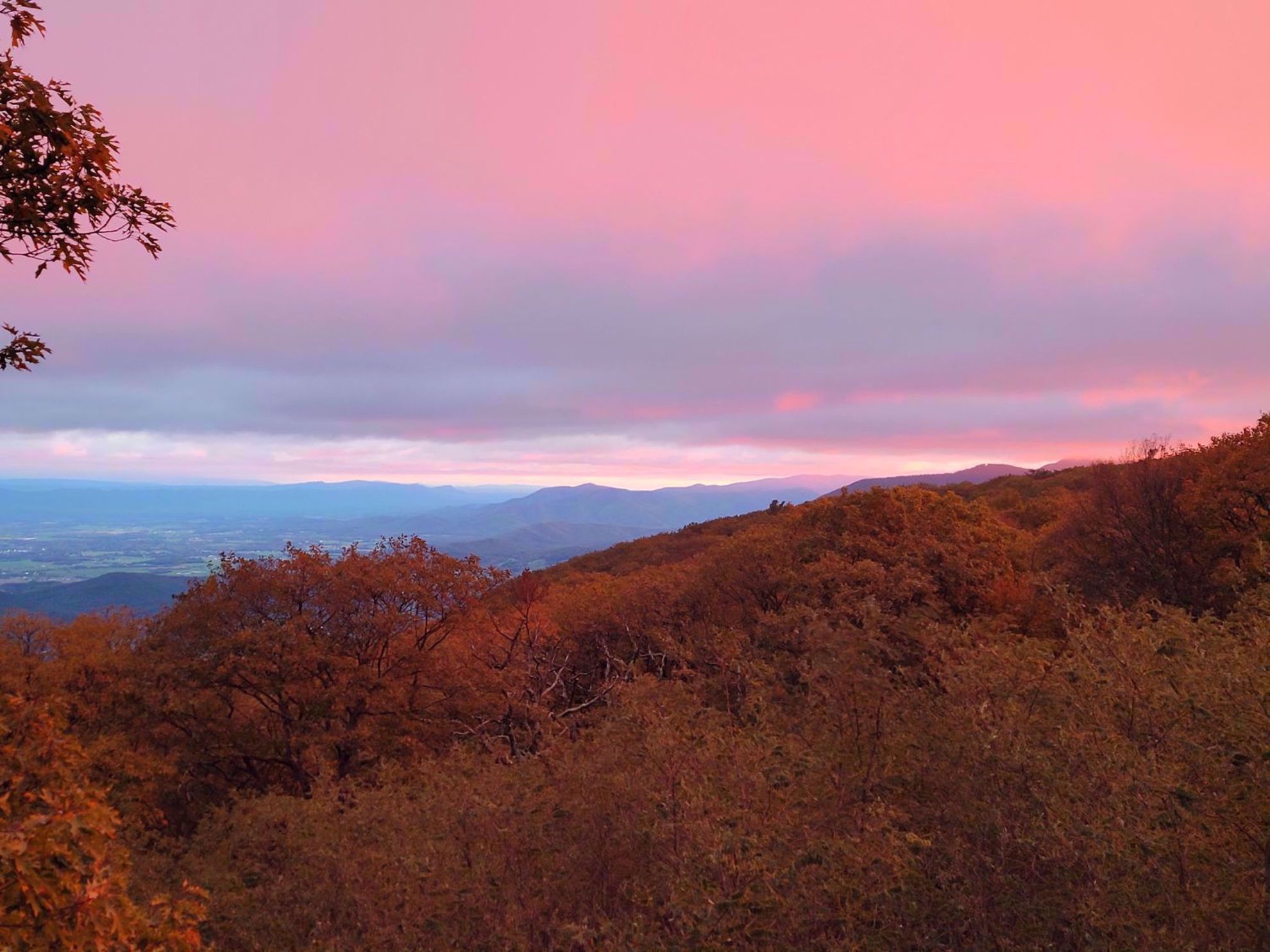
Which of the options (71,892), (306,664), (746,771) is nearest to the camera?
(71,892)

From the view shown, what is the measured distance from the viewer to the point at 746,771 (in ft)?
29.7

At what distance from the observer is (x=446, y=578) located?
2666 centimetres

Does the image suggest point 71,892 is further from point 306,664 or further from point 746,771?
point 306,664

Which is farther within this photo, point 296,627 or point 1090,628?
point 296,627

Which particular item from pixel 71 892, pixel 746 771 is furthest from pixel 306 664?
pixel 71 892

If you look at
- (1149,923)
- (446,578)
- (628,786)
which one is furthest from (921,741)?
(446,578)

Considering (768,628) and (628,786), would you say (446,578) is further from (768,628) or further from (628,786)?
(628,786)

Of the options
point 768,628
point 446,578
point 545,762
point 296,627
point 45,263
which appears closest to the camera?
point 45,263

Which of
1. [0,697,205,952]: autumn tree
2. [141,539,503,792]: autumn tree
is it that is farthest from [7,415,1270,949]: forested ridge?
[141,539,503,792]: autumn tree

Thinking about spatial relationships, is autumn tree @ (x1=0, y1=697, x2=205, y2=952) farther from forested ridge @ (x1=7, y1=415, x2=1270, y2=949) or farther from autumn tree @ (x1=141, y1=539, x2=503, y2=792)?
autumn tree @ (x1=141, y1=539, x2=503, y2=792)

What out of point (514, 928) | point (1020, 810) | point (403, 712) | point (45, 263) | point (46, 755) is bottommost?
point (403, 712)

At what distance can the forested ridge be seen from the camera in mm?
6203

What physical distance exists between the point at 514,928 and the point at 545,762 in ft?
13.3

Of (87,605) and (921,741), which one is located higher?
(921,741)
